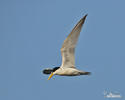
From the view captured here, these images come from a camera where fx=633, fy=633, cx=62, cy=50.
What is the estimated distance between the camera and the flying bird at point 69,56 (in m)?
48.5

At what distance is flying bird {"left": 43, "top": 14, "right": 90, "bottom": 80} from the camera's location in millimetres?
48531

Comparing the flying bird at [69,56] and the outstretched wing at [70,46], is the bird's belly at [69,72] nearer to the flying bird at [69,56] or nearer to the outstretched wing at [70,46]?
the flying bird at [69,56]

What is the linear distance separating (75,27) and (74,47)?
1792 millimetres

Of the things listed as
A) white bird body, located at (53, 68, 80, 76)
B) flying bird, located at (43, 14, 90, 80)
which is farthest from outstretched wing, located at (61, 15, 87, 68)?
white bird body, located at (53, 68, 80, 76)

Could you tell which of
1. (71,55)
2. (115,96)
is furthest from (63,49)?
(115,96)

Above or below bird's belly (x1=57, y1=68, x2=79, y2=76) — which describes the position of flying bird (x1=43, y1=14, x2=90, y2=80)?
above

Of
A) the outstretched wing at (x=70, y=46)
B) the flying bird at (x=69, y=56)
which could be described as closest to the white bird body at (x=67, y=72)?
the flying bird at (x=69, y=56)

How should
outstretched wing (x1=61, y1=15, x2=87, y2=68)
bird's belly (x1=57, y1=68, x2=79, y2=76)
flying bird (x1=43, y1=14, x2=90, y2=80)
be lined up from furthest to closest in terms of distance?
bird's belly (x1=57, y1=68, x2=79, y2=76) < flying bird (x1=43, y1=14, x2=90, y2=80) < outstretched wing (x1=61, y1=15, x2=87, y2=68)

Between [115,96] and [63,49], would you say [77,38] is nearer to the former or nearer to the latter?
[63,49]

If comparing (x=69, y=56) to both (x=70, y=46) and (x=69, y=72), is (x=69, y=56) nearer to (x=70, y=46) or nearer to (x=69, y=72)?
(x=70, y=46)

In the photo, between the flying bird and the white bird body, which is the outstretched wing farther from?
the white bird body

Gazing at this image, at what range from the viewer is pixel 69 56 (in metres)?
49.9

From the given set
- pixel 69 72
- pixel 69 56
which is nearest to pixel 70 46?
pixel 69 56

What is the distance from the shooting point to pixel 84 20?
159 feet
